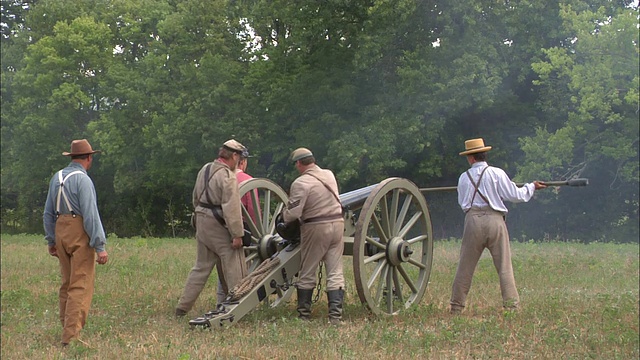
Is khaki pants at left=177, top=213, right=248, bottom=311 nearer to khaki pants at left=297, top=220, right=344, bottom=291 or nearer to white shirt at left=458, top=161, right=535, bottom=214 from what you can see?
khaki pants at left=297, top=220, right=344, bottom=291

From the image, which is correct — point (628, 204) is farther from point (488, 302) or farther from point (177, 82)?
point (488, 302)

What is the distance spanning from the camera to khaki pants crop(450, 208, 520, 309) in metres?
9.16

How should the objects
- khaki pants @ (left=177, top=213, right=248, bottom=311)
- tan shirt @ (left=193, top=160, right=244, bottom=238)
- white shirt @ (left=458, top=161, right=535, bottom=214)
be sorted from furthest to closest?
1. white shirt @ (left=458, top=161, right=535, bottom=214)
2. khaki pants @ (left=177, top=213, right=248, bottom=311)
3. tan shirt @ (left=193, top=160, right=244, bottom=238)

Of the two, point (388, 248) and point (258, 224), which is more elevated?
point (258, 224)

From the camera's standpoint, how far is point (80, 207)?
782cm

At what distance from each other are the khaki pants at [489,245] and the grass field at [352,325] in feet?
0.96

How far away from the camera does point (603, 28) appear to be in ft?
75.7

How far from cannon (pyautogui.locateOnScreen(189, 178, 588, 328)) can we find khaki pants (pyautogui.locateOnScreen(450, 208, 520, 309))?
1.96ft

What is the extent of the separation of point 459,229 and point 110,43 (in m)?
14.5

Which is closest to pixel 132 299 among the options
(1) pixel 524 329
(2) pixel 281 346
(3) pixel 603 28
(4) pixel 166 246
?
(2) pixel 281 346

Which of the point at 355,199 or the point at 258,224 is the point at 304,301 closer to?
the point at 355,199

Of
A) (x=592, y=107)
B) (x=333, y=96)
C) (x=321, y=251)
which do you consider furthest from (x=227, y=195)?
(x=333, y=96)

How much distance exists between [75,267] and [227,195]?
1682 mm

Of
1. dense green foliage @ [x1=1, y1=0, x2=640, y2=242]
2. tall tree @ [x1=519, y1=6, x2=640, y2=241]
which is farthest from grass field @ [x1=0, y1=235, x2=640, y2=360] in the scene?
dense green foliage @ [x1=1, y1=0, x2=640, y2=242]
